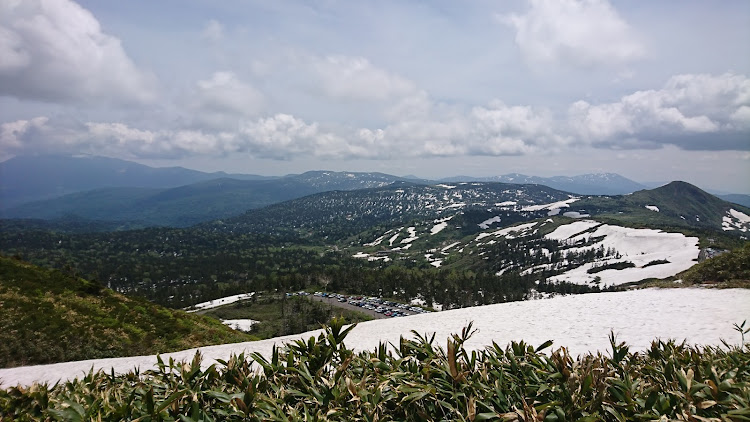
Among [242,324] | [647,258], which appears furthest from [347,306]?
[647,258]

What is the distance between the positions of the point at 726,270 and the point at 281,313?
384 feet

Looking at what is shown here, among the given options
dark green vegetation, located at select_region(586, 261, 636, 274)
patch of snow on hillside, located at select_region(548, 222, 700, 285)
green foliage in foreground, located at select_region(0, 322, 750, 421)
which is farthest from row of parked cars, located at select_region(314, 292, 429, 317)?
green foliage in foreground, located at select_region(0, 322, 750, 421)

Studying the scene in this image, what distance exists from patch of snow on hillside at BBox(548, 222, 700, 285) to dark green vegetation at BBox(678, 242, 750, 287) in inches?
5096

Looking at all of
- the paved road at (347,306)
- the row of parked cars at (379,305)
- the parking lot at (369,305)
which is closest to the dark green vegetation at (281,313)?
the paved road at (347,306)

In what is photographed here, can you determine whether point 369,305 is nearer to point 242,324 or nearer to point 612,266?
point 242,324

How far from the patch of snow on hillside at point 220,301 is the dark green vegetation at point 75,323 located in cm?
12117

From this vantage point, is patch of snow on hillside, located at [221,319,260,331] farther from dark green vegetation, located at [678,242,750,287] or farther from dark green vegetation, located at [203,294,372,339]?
dark green vegetation, located at [678,242,750,287]

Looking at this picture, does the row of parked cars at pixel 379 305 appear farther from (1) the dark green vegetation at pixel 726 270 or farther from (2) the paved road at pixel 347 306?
(1) the dark green vegetation at pixel 726 270

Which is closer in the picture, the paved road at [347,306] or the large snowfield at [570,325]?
the large snowfield at [570,325]

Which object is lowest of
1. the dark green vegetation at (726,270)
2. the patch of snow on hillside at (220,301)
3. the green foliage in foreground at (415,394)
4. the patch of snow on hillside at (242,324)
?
the patch of snow on hillside at (220,301)

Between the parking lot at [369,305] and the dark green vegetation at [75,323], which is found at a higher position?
the dark green vegetation at [75,323]

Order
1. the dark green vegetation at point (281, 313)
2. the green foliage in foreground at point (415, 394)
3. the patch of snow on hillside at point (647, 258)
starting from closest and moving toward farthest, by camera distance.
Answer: the green foliage in foreground at point (415, 394), the dark green vegetation at point (281, 313), the patch of snow on hillside at point (647, 258)

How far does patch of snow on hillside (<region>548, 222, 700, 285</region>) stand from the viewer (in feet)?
462

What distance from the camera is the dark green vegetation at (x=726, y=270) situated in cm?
2278
